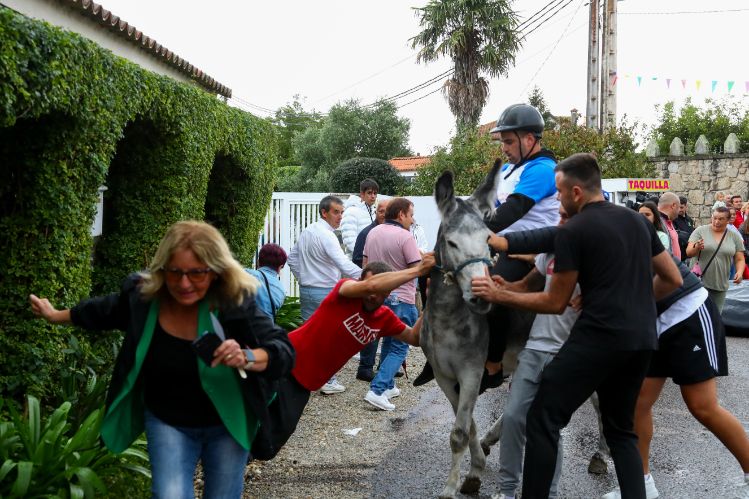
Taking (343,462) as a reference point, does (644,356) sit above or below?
above

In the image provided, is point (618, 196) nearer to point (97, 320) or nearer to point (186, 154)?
point (186, 154)

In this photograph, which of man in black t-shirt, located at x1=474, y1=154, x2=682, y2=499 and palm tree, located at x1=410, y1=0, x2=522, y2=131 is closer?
man in black t-shirt, located at x1=474, y1=154, x2=682, y2=499

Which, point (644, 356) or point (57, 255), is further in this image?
point (57, 255)

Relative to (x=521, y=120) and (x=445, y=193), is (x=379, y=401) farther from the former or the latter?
(x=521, y=120)

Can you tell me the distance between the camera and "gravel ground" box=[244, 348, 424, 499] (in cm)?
618

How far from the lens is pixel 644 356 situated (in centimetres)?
455

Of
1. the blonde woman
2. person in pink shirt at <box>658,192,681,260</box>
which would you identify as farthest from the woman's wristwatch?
person in pink shirt at <box>658,192,681,260</box>

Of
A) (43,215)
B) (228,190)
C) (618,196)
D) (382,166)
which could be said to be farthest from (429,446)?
(382,166)

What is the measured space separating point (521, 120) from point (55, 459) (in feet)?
12.4

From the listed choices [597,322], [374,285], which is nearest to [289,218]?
[374,285]

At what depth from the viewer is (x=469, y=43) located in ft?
123

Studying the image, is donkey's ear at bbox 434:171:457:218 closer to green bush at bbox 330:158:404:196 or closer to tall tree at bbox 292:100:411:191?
green bush at bbox 330:158:404:196

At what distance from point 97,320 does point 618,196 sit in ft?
58.4

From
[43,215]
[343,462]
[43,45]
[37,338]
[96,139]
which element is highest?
[43,45]
